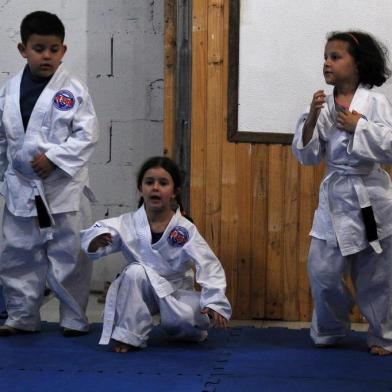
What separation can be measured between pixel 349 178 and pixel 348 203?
0.10 metres

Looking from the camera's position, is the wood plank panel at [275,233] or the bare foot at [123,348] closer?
the bare foot at [123,348]

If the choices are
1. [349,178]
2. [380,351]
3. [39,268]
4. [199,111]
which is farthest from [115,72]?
[380,351]

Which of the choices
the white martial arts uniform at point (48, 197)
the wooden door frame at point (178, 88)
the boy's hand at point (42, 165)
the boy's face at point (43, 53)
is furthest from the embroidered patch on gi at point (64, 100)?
the wooden door frame at point (178, 88)

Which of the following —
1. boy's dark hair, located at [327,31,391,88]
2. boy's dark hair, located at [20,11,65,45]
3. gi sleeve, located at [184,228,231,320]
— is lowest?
gi sleeve, located at [184,228,231,320]

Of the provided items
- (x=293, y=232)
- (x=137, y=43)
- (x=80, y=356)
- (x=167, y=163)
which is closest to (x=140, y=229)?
(x=167, y=163)

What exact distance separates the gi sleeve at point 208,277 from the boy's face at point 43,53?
0.96m

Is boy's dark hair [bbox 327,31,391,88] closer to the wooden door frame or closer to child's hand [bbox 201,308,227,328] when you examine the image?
the wooden door frame

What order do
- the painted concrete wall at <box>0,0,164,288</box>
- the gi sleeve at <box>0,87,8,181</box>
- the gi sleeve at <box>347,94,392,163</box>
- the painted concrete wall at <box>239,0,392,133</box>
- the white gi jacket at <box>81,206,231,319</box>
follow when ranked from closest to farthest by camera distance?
the gi sleeve at <box>347,94,392,163</box> → the white gi jacket at <box>81,206,231,319</box> → the gi sleeve at <box>0,87,8,181</box> → the painted concrete wall at <box>239,0,392,133</box> → the painted concrete wall at <box>0,0,164,288</box>

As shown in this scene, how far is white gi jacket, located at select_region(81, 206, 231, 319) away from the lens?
12.5 ft

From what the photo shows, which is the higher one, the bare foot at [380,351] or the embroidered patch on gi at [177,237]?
the embroidered patch on gi at [177,237]

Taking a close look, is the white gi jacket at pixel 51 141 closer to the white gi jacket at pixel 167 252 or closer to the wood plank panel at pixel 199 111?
the white gi jacket at pixel 167 252

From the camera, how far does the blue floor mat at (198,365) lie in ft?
10.5

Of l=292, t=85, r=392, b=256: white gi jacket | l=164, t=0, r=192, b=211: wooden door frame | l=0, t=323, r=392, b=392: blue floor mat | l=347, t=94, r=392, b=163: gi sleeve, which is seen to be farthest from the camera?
l=164, t=0, r=192, b=211: wooden door frame

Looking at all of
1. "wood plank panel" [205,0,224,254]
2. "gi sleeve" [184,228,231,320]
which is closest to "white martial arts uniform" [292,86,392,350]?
"gi sleeve" [184,228,231,320]
